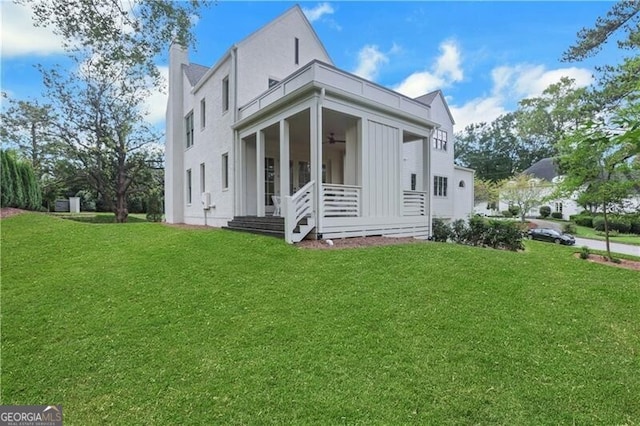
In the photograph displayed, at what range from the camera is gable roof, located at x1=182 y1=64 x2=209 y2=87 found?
49.2 feet

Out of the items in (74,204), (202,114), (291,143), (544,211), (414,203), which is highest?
(202,114)

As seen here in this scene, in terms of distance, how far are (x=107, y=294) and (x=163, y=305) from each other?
3.49ft

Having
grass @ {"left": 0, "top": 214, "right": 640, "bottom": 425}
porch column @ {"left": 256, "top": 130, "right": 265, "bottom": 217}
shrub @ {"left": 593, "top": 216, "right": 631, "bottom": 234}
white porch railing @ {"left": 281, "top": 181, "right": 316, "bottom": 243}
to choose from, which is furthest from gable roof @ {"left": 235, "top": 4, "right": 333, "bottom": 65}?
shrub @ {"left": 593, "top": 216, "right": 631, "bottom": 234}

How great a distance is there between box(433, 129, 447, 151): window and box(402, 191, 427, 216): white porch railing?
29.7 ft

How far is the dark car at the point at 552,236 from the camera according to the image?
18.3m

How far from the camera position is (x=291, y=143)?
11750 mm

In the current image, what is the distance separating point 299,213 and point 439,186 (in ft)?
43.5

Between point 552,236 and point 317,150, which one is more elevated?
point 317,150

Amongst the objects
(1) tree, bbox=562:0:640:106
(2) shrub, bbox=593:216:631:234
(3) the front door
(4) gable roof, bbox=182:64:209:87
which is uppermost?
(4) gable roof, bbox=182:64:209:87

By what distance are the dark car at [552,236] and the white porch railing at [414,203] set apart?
1321cm

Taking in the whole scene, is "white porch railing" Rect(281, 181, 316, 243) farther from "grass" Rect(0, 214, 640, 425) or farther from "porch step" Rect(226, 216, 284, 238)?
"grass" Rect(0, 214, 640, 425)

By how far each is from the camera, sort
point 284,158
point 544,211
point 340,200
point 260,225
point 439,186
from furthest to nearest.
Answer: point 544,211 < point 439,186 < point 260,225 < point 284,158 < point 340,200

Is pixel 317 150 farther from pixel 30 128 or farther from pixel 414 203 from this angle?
pixel 30 128

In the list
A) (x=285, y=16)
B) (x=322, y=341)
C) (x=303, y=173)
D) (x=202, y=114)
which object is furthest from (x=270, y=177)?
(x=322, y=341)
